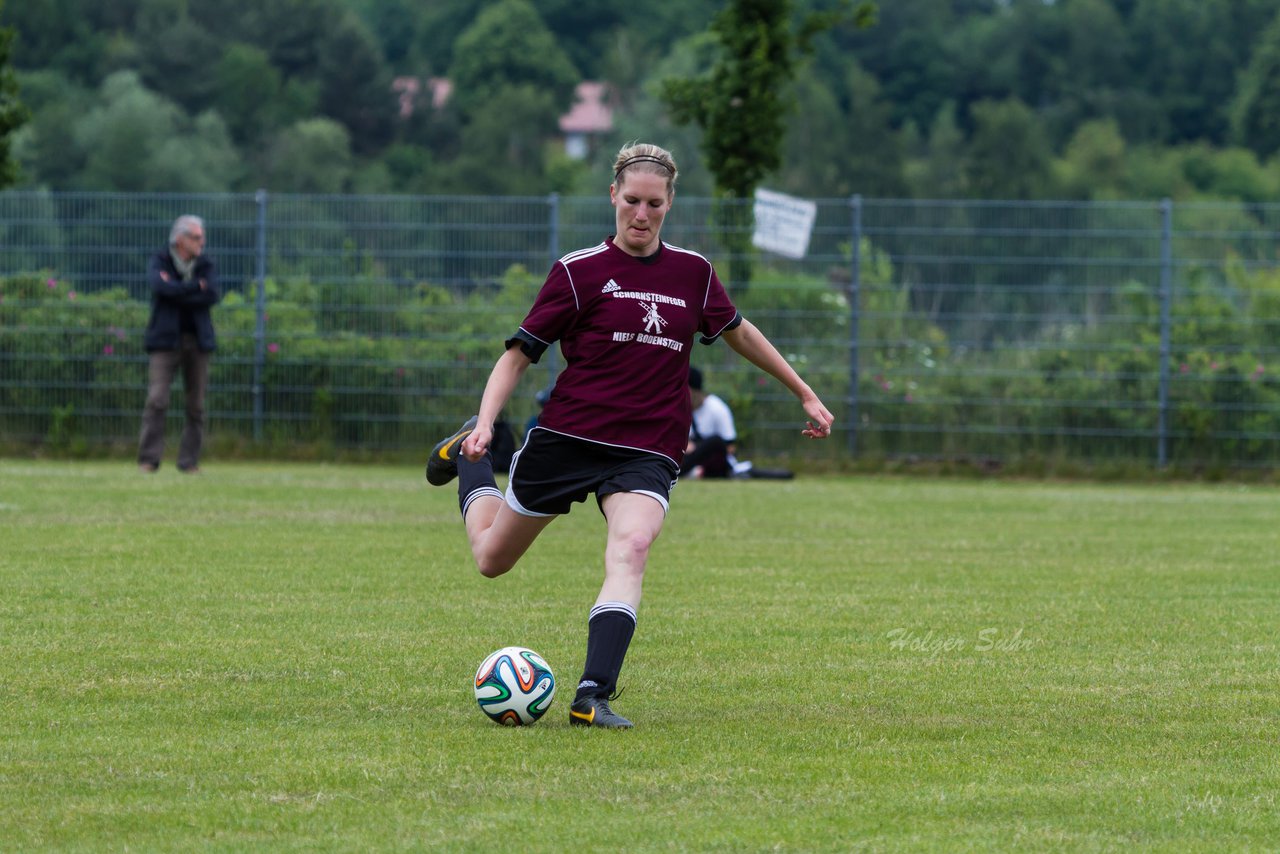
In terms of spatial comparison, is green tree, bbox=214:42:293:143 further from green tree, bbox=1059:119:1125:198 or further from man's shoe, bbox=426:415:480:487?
man's shoe, bbox=426:415:480:487

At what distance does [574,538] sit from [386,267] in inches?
312

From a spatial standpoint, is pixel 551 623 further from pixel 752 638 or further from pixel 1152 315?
pixel 1152 315

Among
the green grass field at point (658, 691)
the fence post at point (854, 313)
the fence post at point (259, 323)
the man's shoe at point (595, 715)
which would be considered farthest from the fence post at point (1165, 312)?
the man's shoe at point (595, 715)

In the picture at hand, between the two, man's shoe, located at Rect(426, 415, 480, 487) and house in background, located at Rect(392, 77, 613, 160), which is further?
house in background, located at Rect(392, 77, 613, 160)

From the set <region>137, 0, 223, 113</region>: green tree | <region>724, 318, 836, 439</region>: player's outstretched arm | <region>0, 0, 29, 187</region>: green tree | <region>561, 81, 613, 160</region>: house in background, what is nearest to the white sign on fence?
<region>0, 0, 29, 187</region>: green tree

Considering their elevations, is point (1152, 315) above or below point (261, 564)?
above

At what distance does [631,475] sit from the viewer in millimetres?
6617

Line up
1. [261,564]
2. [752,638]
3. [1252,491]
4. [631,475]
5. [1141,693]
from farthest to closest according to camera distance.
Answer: [1252,491]
[261,564]
[752,638]
[1141,693]
[631,475]

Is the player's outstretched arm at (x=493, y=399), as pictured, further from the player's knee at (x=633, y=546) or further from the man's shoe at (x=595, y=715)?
the man's shoe at (x=595, y=715)

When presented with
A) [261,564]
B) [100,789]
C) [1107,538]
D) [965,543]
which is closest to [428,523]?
[261,564]

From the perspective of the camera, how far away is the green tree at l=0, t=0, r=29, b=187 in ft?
66.1

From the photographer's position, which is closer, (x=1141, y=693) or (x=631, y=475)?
(x=631, y=475)

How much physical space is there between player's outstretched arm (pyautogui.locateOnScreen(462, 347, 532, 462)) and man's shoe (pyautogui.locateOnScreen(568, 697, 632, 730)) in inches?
34.6

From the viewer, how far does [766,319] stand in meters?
19.3
